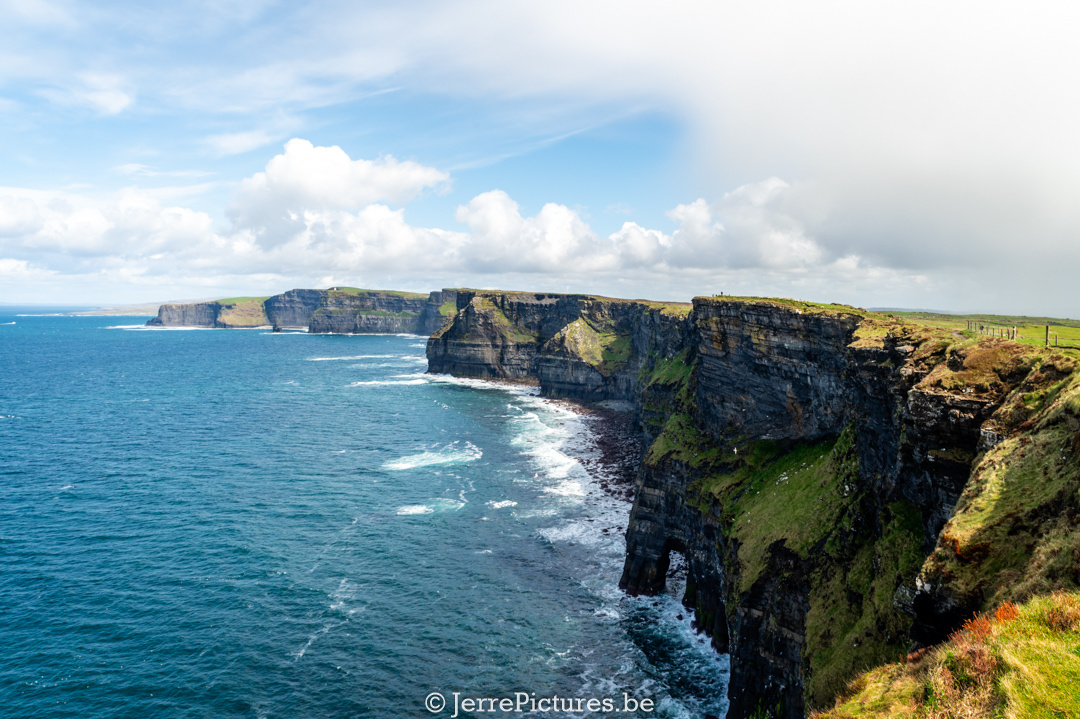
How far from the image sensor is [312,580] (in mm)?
52594

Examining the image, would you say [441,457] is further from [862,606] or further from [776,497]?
[862,606]

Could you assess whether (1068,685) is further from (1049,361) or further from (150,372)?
(150,372)

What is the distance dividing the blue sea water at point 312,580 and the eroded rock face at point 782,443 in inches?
246

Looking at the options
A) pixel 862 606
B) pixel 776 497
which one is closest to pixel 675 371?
pixel 776 497

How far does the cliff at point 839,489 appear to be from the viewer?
18703 millimetres

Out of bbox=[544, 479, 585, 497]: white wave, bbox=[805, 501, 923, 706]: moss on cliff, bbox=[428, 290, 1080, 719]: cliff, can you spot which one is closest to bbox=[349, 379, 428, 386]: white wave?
bbox=[544, 479, 585, 497]: white wave

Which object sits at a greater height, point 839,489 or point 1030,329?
point 1030,329

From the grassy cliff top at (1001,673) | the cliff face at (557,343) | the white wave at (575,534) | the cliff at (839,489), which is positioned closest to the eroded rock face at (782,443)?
the cliff at (839,489)

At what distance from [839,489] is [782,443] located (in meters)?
13.1

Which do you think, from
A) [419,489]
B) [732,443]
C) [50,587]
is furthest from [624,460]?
[50,587]

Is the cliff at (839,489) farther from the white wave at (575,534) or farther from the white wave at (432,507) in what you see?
the white wave at (432,507)

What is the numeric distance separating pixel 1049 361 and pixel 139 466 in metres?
100

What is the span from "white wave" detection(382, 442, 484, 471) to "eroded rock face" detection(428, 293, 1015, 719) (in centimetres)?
3199

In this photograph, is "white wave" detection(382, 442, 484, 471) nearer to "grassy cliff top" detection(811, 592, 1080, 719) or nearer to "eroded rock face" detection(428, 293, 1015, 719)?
"eroded rock face" detection(428, 293, 1015, 719)
